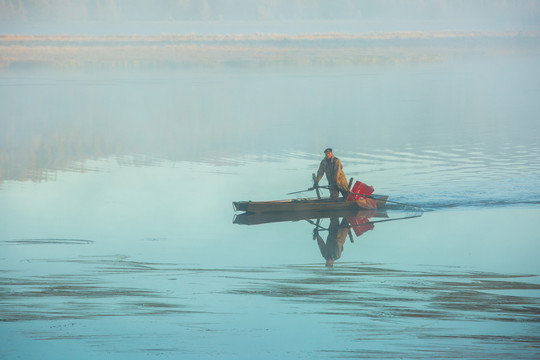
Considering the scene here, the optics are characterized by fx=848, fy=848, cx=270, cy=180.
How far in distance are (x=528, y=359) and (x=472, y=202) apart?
9787mm

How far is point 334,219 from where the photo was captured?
17000mm

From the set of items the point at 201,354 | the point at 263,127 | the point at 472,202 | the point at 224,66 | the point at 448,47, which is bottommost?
the point at 201,354

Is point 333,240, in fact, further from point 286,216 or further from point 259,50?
point 259,50

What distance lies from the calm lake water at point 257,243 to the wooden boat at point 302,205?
1.25ft

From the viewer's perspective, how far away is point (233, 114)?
39594 mm

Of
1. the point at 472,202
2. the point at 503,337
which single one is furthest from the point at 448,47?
the point at 503,337

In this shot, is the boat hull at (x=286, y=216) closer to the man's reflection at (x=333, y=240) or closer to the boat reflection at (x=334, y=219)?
the boat reflection at (x=334, y=219)

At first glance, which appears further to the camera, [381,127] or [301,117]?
[301,117]

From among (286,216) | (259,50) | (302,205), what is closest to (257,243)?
(302,205)

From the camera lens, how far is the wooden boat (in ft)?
54.0

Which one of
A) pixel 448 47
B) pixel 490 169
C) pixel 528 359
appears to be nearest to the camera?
pixel 528 359

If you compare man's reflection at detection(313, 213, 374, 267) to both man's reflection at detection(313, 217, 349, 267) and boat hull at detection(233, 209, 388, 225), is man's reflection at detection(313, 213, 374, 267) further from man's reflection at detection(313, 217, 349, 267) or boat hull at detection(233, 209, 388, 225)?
boat hull at detection(233, 209, 388, 225)

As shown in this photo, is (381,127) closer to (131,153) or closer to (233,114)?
(233,114)

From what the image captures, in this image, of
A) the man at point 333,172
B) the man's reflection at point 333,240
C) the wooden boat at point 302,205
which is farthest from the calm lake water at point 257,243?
the man at point 333,172
